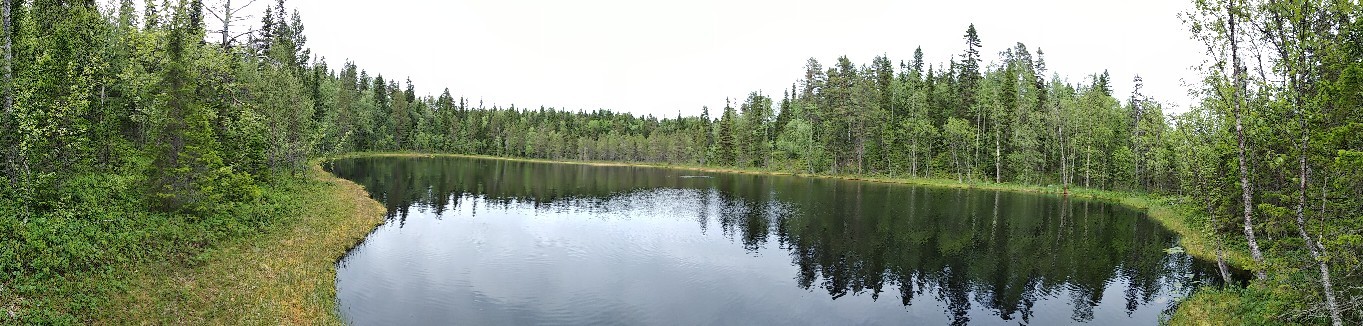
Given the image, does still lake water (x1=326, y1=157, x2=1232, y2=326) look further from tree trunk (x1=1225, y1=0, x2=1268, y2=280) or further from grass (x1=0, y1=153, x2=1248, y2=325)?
tree trunk (x1=1225, y1=0, x2=1268, y2=280)

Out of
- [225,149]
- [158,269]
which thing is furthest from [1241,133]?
[225,149]

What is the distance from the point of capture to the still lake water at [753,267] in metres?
18.9

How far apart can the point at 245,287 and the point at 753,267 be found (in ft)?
59.9

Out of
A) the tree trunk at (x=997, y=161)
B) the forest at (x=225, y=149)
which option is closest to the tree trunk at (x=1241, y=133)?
the forest at (x=225, y=149)

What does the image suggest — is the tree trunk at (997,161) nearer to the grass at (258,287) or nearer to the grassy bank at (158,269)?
the grass at (258,287)

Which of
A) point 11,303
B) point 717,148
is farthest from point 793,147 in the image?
point 11,303

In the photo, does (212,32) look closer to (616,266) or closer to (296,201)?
(296,201)

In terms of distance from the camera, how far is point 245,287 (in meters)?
16.8

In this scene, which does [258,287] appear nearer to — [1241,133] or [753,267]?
[753,267]

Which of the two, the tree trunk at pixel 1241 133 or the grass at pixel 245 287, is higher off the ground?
the tree trunk at pixel 1241 133

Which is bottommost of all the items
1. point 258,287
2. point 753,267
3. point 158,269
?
point 753,267

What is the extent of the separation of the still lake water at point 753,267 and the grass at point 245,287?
117 cm

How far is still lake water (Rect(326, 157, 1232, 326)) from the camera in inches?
745

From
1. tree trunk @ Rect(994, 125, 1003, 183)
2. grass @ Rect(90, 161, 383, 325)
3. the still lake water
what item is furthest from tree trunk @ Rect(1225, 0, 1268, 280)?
tree trunk @ Rect(994, 125, 1003, 183)
